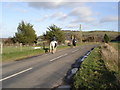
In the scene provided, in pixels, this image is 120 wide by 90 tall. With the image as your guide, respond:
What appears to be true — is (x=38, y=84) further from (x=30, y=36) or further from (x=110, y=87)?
(x=30, y=36)

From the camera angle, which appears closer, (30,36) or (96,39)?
(30,36)

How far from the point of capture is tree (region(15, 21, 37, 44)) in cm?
5688

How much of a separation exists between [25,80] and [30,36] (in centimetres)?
4883

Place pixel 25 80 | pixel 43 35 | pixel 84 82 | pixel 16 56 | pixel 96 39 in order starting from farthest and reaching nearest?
pixel 96 39
pixel 43 35
pixel 16 56
pixel 25 80
pixel 84 82

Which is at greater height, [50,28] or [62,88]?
[50,28]

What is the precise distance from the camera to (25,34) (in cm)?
5778

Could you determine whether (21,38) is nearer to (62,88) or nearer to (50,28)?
(50,28)

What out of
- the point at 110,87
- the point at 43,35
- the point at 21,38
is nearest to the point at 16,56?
the point at 110,87

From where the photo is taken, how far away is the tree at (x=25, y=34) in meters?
56.9

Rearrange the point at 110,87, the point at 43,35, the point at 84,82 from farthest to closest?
the point at 43,35
the point at 84,82
the point at 110,87

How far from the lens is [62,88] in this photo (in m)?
8.07

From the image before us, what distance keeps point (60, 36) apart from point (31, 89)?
52.2m

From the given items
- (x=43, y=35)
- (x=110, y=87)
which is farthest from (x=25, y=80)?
(x=43, y=35)

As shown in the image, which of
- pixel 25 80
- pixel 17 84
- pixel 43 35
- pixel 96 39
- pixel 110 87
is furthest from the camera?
pixel 96 39
